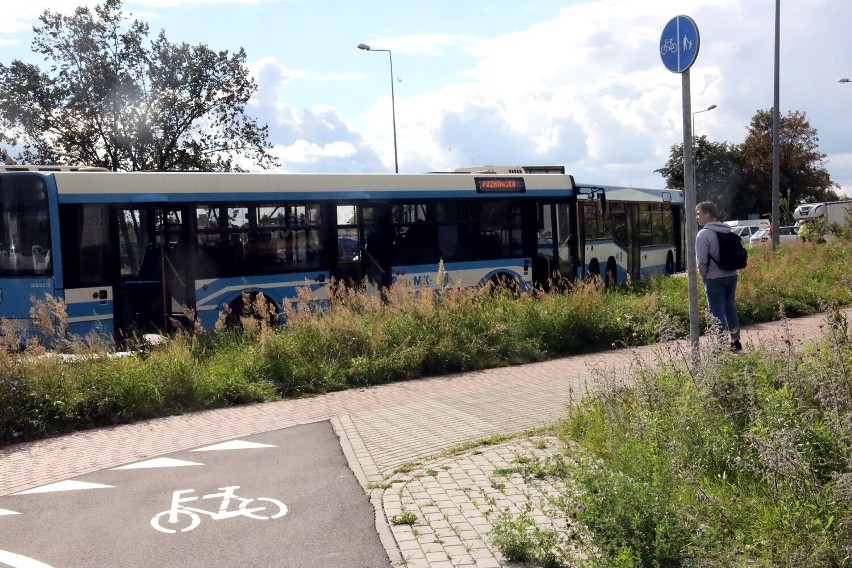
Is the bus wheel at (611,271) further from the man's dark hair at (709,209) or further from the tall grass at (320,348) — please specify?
the man's dark hair at (709,209)

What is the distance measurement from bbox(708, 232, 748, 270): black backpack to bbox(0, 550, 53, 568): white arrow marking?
8111mm

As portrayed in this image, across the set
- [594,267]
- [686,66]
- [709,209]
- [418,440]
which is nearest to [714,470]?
[418,440]

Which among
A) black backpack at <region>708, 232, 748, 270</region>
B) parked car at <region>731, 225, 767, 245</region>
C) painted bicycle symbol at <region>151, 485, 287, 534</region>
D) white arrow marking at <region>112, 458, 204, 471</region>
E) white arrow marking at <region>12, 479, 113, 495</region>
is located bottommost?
white arrow marking at <region>12, 479, 113, 495</region>

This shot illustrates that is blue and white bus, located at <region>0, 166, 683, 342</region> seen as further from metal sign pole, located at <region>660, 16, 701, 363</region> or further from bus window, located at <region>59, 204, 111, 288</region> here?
metal sign pole, located at <region>660, 16, 701, 363</region>

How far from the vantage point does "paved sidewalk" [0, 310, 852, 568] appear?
594 centimetres

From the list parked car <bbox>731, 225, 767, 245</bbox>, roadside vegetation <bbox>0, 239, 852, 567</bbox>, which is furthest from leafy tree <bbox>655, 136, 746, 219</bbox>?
roadside vegetation <bbox>0, 239, 852, 567</bbox>

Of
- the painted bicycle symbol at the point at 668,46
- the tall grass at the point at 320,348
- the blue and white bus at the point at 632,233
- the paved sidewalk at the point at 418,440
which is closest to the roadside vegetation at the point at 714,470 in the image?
the paved sidewalk at the point at 418,440

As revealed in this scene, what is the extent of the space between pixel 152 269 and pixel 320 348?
4467 mm

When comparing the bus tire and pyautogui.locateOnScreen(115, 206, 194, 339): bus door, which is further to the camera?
the bus tire

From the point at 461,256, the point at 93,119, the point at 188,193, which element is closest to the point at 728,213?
the point at 93,119

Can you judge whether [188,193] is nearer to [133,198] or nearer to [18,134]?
[133,198]

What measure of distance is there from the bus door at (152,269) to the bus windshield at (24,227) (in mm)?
1114

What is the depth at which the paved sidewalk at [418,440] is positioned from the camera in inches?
234

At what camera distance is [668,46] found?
27.1 feet
